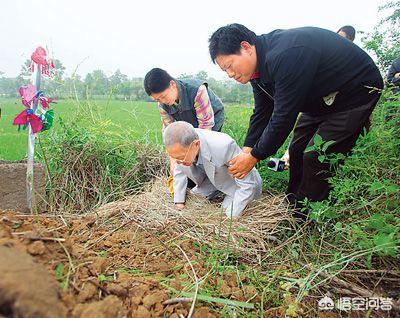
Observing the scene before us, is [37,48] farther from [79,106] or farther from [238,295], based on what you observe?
[238,295]

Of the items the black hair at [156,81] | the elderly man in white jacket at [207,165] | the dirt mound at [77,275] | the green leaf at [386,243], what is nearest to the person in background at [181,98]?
the black hair at [156,81]

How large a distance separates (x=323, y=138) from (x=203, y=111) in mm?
1305

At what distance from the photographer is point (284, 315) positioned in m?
1.34

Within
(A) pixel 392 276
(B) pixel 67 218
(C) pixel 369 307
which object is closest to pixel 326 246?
(A) pixel 392 276

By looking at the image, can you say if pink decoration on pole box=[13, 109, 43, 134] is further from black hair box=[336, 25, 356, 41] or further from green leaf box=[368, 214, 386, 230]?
black hair box=[336, 25, 356, 41]

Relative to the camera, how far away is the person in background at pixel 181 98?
9.54ft

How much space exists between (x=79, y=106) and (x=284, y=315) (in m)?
3.14

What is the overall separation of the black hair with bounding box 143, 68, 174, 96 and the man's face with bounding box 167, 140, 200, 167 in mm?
798

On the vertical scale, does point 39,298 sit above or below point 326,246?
above

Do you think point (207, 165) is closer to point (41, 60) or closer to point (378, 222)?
point (378, 222)

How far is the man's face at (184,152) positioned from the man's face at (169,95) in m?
0.78

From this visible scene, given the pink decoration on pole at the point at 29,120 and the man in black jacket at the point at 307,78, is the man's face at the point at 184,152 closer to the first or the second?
the man in black jacket at the point at 307,78

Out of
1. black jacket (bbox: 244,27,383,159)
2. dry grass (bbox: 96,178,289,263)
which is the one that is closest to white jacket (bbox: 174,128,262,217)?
dry grass (bbox: 96,178,289,263)

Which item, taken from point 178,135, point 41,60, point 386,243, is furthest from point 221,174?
point 41,60
